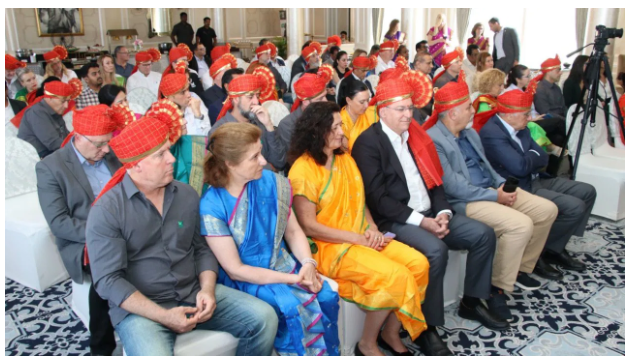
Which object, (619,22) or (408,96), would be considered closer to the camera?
(408,96)

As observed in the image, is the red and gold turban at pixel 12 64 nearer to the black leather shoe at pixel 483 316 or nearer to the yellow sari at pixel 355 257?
the yellow sari at pixel 355 257

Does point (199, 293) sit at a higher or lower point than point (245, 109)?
lower

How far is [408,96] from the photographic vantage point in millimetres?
2572

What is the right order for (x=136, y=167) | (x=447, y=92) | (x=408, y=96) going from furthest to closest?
(x=447, y=92), (x=408, y=96), (x=136, y=167)

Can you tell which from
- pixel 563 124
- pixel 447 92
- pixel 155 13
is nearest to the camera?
pixel 447 92

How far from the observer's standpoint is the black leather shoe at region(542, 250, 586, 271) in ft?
9.89

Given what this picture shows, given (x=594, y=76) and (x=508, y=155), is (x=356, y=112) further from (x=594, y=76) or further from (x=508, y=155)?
(x=594, y=76)

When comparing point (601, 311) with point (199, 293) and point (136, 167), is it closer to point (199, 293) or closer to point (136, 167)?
point (199, 293)

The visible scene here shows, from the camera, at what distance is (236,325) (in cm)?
179

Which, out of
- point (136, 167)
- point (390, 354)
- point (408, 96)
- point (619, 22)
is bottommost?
point (390, 354)

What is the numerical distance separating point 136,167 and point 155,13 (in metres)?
9.86

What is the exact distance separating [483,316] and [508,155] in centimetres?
101

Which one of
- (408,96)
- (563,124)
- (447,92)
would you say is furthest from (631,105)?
(563,124)

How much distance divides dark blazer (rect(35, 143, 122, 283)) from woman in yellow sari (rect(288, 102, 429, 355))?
95cm
